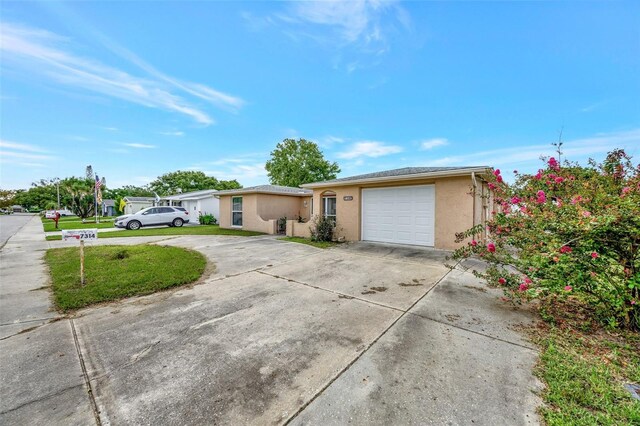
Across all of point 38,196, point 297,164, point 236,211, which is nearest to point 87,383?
point 236,211

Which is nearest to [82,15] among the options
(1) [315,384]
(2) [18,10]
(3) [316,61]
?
(2) [18,10]

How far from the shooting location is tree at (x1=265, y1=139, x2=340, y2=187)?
33.4 m

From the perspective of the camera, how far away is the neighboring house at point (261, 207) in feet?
48.6

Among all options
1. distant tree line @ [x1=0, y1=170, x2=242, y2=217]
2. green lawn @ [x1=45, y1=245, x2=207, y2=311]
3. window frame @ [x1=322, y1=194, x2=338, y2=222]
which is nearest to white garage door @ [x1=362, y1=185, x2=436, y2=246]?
window frame @ [x1=322, y1=194, x2=338, y2=222]

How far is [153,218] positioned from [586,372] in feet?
67.6

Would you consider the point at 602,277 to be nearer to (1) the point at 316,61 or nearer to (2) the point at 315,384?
(2) the point at 315,384

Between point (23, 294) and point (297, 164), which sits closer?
point (23, 294)

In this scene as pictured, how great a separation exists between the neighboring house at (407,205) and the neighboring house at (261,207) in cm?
310

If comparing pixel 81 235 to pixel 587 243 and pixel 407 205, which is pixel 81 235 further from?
pixel 407 205

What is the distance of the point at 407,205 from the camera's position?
938 cm

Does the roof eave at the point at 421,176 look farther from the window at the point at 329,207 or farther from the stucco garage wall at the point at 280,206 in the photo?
the stucco garage wall at the point at 280,206

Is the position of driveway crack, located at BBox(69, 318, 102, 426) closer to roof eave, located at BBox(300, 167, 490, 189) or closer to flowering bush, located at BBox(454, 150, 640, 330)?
flowering bush, located at BBox(454, 150, 640, 330)

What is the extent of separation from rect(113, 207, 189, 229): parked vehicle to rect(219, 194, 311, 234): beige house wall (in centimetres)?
359

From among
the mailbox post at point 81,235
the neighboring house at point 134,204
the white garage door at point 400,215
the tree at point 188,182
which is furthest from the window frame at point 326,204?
the tree at point 188,182
